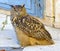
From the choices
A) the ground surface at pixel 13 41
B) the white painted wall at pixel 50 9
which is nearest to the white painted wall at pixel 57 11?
the white painted wall at pixel 50 9

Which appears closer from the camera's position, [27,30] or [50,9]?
[27,30]

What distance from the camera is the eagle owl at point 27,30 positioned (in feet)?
17.0

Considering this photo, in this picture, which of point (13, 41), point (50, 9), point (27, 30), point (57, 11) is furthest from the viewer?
point (50, 9)

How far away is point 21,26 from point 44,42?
456 mm

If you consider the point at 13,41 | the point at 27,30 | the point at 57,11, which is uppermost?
the point at 57,11

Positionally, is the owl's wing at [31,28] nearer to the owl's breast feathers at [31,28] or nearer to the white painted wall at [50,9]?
the owl's breast feathers at [31,28]

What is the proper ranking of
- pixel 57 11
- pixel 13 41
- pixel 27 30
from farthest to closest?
pixel 57 11 < pixel 13 41 < pixel 27 30

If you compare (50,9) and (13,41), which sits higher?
(50,9)

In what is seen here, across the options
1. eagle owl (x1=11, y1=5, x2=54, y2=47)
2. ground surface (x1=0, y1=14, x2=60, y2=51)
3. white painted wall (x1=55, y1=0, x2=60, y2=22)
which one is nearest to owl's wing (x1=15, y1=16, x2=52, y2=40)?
eagle owl (x1=11, y1=5, x2=54, y2=47)

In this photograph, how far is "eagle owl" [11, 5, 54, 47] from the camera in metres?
5.20

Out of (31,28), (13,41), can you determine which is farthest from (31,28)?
(13,41)

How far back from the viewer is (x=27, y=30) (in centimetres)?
520

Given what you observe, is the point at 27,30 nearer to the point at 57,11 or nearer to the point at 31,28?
the point at 31,28

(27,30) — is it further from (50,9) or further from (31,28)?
(50,9)
